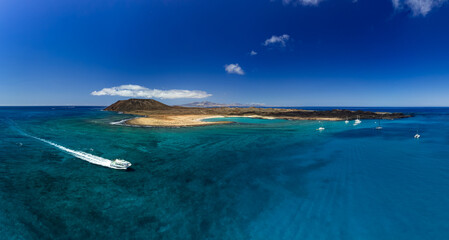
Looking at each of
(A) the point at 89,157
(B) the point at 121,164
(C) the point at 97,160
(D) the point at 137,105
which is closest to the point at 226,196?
(B) the point at 121,164

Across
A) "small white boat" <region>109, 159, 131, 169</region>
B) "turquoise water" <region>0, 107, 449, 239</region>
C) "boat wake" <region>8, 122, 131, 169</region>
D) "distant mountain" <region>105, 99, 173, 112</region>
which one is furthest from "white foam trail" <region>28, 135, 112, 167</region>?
"distant mountain" <region>105, 99, 173, 112</region>

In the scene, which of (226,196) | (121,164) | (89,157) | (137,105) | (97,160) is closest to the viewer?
(226,196)

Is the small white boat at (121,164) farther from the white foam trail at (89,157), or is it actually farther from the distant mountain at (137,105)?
the distant mountain at (137,105)

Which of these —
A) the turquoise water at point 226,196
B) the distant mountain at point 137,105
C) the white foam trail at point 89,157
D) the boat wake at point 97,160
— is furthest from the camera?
the distant mountain at point 137,105

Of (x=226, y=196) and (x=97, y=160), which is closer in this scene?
(x=226, y=196)

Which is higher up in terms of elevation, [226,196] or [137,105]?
[137,105]

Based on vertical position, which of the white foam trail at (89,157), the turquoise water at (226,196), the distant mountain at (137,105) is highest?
the distant mountain at (137,105)

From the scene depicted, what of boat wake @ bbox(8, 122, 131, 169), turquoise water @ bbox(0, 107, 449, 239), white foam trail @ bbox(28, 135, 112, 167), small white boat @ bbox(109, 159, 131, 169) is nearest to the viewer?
turquoise water @ bbox(0, 107, 449, 239)

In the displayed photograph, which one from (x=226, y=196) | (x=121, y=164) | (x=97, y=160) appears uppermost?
(x=121, y=164)

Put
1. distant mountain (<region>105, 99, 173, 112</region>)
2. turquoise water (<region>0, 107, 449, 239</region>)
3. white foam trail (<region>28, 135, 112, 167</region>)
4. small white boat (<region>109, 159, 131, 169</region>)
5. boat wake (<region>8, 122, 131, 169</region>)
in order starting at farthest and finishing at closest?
1. distant mountain (<region>105, 99, 173, 112</region>)
2. white foam trail (<region>28, 135, 112, 167</region>)
3. boat wake (<region>8, 122, 131, 169</region>)
4. small white boat (<region>109, 159, 131, 169</region>)
5. turquoise water (<region>0, 107, 449, 239</region>)

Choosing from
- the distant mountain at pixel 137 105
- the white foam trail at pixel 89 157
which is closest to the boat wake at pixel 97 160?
the white foam trail at pixel 89 157

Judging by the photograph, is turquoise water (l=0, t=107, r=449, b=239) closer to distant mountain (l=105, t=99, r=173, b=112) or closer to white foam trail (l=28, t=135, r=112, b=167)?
white foam trail (l=28, t=135, r=112, b=167)

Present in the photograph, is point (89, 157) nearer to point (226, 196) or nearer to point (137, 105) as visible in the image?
point (226, 196)
